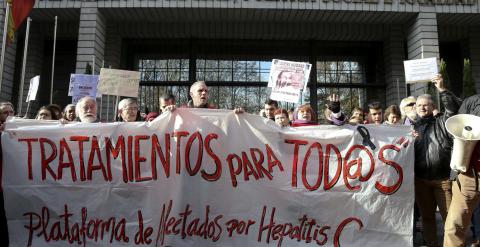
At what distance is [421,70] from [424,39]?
443cm

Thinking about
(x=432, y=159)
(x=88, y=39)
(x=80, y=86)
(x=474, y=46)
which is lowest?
(x=432, y=159)

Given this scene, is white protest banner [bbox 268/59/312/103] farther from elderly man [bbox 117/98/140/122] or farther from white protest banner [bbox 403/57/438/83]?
white protest banner [bbox 403/57/438/83]

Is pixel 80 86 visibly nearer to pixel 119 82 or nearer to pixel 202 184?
pixel 119 82

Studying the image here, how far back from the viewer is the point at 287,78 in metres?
6.62

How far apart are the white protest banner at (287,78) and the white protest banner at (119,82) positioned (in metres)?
2.15

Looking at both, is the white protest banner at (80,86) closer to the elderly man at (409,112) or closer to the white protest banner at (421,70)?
the elderly man at (409,112)

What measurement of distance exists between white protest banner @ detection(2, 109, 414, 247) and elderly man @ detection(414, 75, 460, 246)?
0.20 m

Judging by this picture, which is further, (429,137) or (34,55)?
(34,55)

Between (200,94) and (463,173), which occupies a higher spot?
(200,94)

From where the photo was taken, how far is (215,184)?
Answer: 454 centimetres

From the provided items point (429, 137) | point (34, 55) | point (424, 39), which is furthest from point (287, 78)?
point (34, 55)

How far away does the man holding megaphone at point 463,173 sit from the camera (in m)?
4.02

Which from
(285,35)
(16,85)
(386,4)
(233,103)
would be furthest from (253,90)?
(16,85)

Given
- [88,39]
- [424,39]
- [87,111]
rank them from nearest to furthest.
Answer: [87,111]
[88,39]
[424,39]
